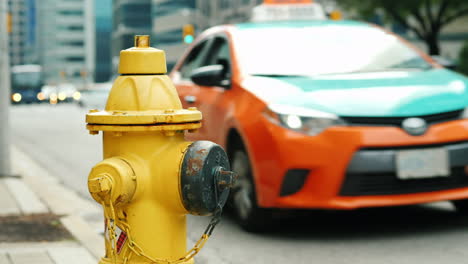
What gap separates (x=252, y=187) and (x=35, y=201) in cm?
211

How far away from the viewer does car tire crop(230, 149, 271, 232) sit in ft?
17.9

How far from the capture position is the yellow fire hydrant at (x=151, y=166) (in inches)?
114

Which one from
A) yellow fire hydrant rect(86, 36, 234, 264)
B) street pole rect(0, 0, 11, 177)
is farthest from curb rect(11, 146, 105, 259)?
yellow fire hydrant rect(86, 36, 234, 264)

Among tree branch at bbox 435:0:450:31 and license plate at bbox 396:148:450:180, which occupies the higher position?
license plate at bbox 396:148:450:180

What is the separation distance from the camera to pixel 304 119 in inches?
203

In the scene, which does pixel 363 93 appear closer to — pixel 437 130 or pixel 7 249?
pixel 437 130

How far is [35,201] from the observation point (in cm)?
672

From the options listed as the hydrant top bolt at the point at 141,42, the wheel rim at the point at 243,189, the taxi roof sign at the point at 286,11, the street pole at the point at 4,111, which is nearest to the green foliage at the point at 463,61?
the taxi roof sign at the point at 286,11

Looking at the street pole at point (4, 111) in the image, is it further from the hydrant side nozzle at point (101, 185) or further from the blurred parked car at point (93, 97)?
the blurred parked car at point (93, 97)

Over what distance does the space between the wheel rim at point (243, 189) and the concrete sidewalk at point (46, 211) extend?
967 millimetres

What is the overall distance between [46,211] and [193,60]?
2103 millimetres

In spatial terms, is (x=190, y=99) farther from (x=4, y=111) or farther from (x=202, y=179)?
(x=202, y=179)

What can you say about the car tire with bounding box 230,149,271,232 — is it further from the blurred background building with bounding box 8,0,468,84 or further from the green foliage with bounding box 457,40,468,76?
the blurred background building with bounding box 8,0,468,84

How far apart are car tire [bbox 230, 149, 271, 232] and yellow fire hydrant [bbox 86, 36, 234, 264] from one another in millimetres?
2441
